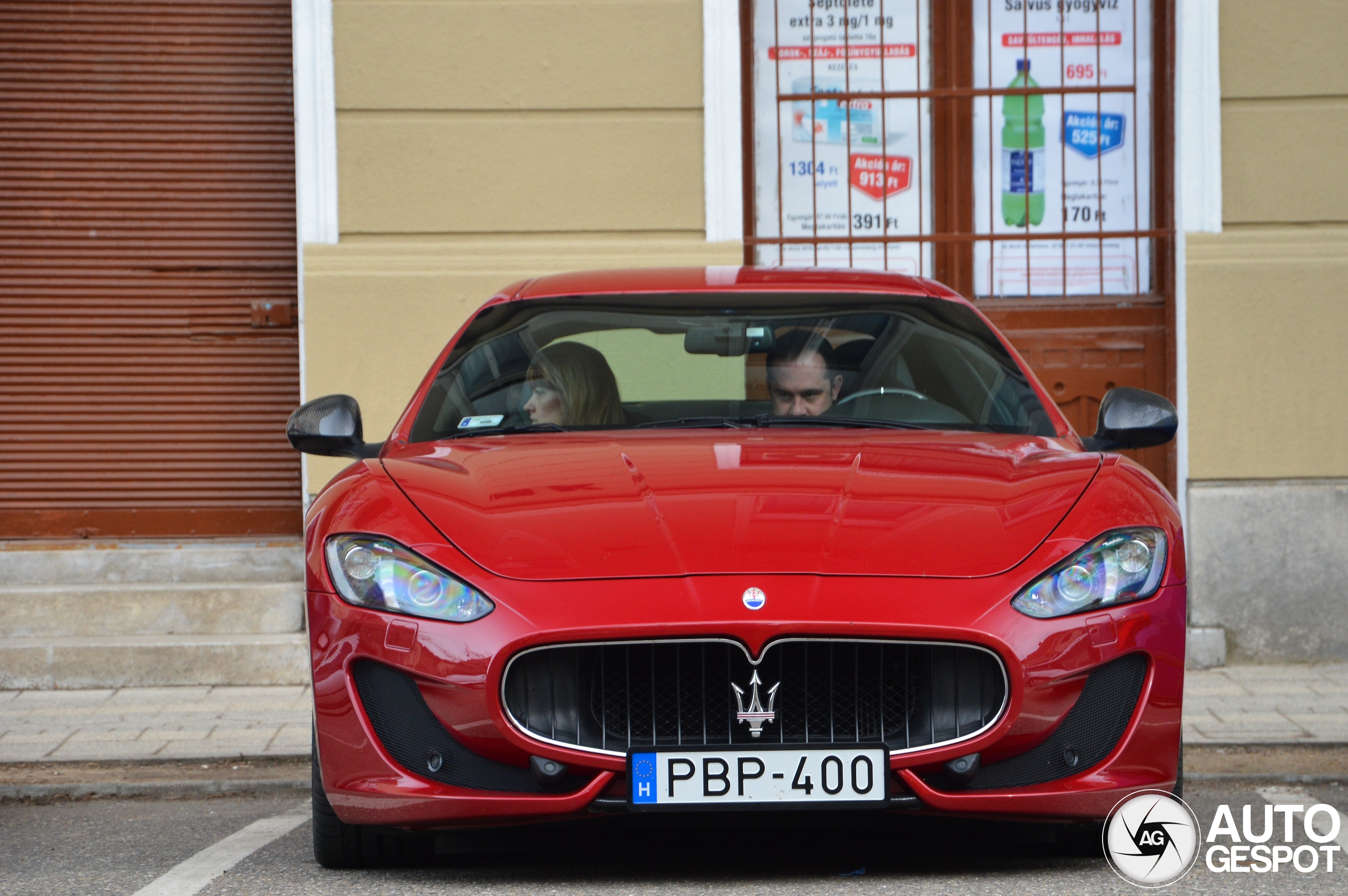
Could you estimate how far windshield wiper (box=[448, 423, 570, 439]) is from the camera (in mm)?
4066

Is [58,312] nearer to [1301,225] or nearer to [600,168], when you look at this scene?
[600,168]

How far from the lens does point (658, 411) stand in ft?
14.3

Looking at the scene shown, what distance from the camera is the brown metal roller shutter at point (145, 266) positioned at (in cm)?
804

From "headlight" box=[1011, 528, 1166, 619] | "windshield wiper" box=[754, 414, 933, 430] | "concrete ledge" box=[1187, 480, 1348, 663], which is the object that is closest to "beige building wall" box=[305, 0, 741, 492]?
"concrete ledge" box=[1187, 480, 1348, 663]

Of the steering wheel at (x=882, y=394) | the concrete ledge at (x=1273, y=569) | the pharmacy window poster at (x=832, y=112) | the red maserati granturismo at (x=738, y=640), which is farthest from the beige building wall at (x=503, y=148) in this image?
the red maserati granturismo at (x=738, y=640)

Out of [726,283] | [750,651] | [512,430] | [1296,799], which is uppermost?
[726,283]

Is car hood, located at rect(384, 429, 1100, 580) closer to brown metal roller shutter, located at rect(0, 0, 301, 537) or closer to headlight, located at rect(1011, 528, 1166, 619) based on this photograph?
headlight, located at rect(1011, 528, 1166, 619)

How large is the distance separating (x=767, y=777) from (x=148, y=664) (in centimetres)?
477

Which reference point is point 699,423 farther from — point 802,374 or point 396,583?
point 396,583

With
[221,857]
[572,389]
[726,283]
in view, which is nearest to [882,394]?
[726,283]

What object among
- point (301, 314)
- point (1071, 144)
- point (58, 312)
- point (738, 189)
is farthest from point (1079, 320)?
point (58, 312)

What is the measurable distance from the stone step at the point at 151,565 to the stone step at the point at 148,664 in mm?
674

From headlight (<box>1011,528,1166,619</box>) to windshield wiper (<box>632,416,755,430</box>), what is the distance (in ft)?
3.64

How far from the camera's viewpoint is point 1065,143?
823 centimetres
